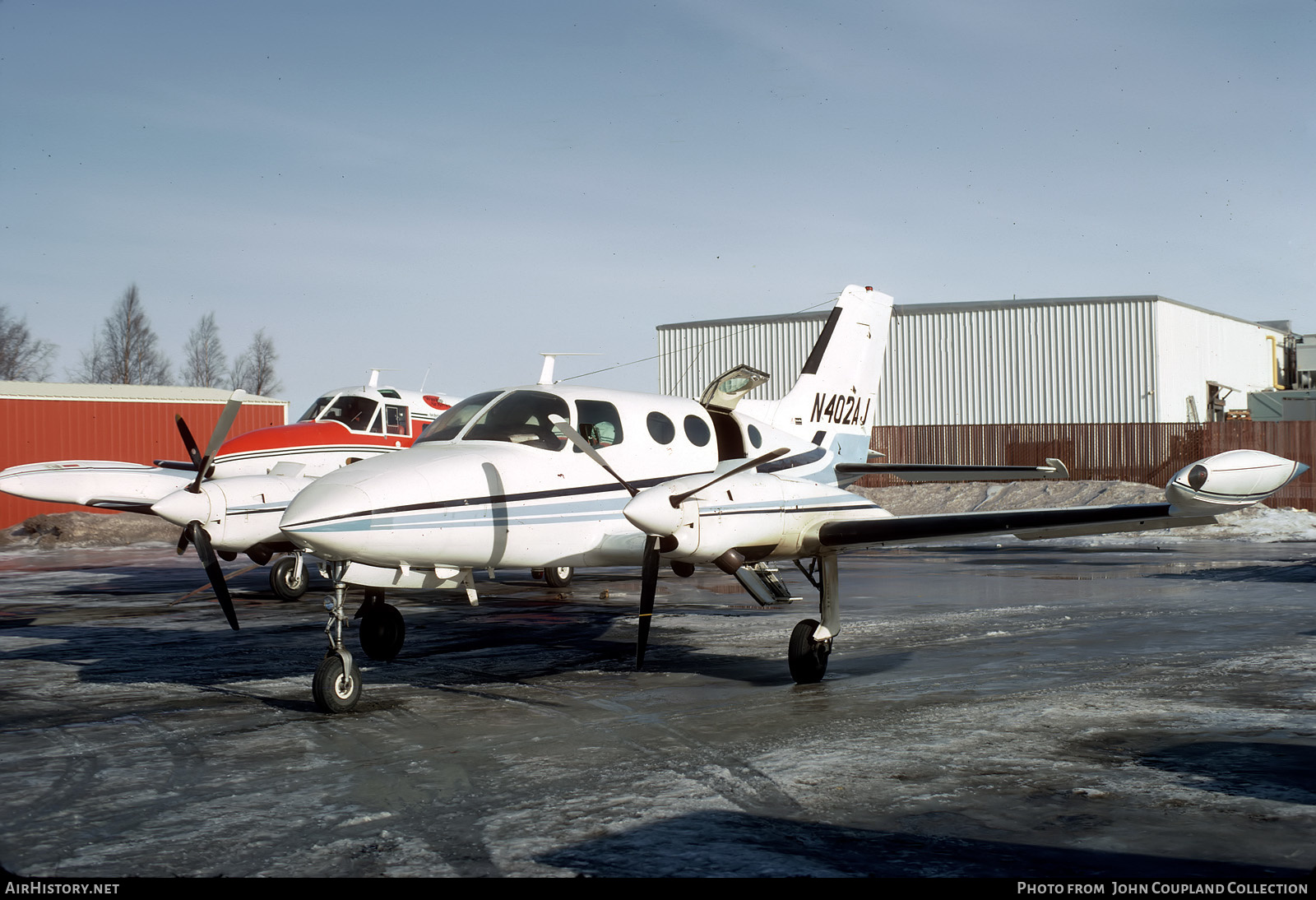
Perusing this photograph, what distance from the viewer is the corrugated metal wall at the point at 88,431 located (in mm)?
36594

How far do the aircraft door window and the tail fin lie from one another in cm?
756

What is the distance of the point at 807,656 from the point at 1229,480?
3.73 meters

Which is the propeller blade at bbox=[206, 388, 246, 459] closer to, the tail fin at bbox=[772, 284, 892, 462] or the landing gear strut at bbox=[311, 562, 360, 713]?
the landing gear strut at bbox=[311, 562, 360, 713]

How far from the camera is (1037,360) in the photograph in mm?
45531

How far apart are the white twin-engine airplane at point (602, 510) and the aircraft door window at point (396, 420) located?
8.51m

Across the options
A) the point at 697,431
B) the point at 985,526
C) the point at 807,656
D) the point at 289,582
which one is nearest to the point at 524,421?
the point at 697,431

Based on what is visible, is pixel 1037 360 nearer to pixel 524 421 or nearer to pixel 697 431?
pixel 697 431

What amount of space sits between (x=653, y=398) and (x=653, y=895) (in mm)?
7345

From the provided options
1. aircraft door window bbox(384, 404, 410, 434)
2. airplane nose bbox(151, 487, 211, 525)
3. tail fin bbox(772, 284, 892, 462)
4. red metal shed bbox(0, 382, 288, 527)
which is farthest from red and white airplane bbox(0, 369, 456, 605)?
red metal shed bbox(0, 382, 288, 527)

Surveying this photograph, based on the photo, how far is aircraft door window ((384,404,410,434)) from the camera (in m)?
19.8

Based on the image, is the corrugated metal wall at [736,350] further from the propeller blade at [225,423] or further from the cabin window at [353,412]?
the propeller blade at [225,423]

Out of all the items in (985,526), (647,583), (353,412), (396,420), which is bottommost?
(647,583)

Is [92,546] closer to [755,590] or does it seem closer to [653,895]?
[755,590]

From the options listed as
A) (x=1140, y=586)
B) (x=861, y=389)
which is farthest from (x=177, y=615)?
(x=1140, y=586)
